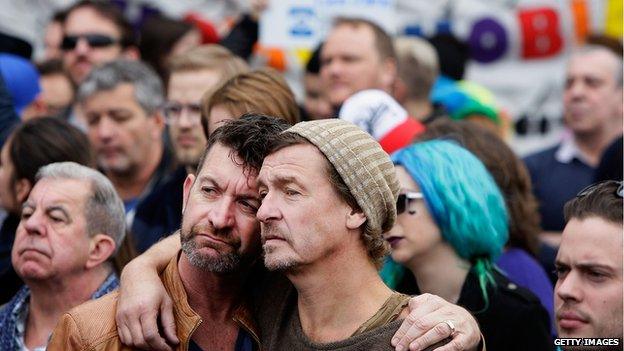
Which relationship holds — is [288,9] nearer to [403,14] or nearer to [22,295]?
[403,14]

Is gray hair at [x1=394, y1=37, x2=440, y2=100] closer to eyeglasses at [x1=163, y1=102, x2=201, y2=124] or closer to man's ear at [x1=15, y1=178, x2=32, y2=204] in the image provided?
eyeglasses at [x1=163, y1=102, x2=201, y2=124]

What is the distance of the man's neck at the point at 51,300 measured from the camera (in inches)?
202

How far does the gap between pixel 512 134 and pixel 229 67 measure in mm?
3547

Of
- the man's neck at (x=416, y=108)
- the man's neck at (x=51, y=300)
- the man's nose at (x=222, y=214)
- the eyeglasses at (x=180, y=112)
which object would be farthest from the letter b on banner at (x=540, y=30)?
the man's nose at (x=222, y=214)

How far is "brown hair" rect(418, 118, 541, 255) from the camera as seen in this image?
593 centimetres

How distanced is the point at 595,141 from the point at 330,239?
4.31 m

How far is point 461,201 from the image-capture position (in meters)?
5.22

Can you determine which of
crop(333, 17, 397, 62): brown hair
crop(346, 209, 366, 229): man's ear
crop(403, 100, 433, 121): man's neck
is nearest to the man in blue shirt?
crop(346, 209, 366, 229): man's ear

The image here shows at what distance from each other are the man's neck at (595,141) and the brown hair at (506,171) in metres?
1.96

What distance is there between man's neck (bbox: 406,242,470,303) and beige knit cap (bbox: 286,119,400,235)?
116 centimetres

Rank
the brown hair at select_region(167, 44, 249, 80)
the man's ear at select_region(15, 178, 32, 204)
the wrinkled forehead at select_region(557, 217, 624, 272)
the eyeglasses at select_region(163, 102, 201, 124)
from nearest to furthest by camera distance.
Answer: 1. the wrinkled forehead at select_region(557, 217, 624, 272)
2. the man's ear at select_region(15, 178, 32, 204)
3. the eyeglasses at select_region(163, 102, 201, 124)
4. the brown hair at select_region(167, 44, 249, 80)

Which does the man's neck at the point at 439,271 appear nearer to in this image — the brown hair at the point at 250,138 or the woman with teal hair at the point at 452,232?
the woman with teal hair at the point at 452,232

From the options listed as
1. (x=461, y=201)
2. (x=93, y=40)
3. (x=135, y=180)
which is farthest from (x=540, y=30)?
(x=461, y=201)

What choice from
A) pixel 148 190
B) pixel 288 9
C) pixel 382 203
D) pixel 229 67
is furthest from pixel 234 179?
pixel 288 9
